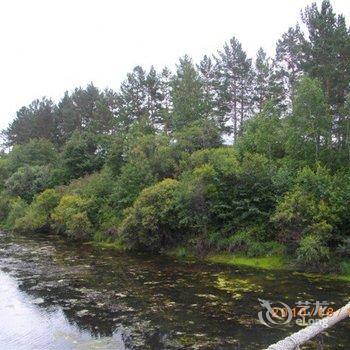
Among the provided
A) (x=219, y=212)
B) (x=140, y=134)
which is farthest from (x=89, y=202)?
(x=219, y=212)

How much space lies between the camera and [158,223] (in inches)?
1371

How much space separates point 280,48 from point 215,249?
99.9 ft

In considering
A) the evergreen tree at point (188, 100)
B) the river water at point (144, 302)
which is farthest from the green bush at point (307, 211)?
the evergreen tree at point (188, 100)

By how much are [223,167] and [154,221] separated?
6.67 meters

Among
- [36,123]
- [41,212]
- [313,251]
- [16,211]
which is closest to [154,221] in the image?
[313,251]

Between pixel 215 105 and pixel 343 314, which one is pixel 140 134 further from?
pixel 343 314

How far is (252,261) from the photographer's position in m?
30.1

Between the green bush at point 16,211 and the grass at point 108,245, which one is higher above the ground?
the green bush at point 16,211

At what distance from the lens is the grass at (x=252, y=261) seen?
2880 cm

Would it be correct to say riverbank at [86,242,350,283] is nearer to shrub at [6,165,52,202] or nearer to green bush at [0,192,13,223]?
shrub at [6,165,52,202]

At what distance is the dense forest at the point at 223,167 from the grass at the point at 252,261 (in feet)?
1.65

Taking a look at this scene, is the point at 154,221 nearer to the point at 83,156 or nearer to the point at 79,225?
the point at 79,225

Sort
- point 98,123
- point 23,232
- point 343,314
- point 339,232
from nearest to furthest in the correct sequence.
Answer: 1. point 343,314
2. point 339,232
3. point 23,232
4. point 98,123

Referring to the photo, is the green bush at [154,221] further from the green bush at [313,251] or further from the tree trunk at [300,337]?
the tree trunk at [300,337]
